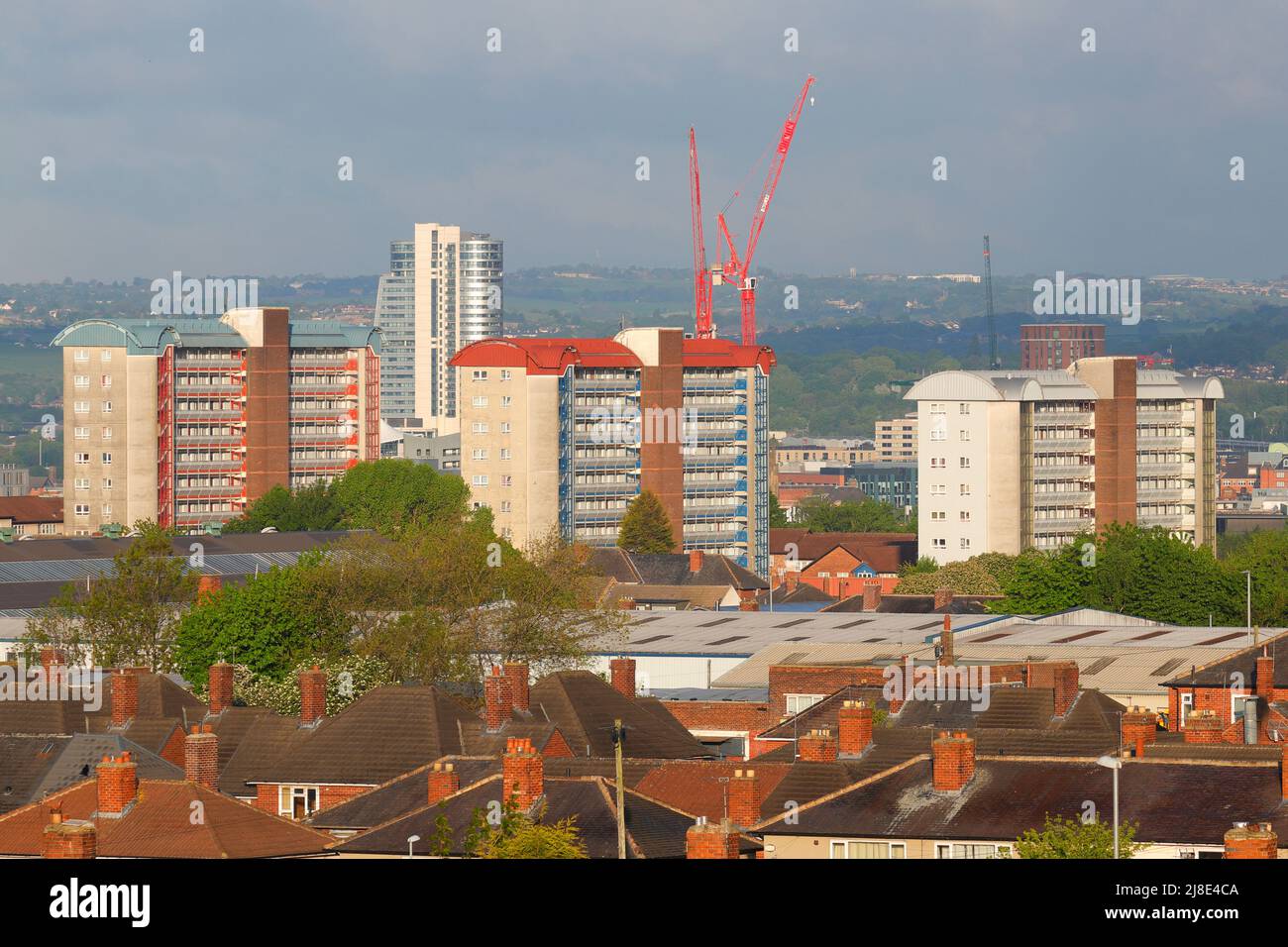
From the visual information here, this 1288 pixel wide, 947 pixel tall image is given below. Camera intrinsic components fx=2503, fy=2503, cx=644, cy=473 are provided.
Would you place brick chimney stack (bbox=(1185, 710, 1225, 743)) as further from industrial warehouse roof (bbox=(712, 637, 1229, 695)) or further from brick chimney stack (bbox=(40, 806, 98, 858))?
brick chimney stack (bbox=(40, 806, 98, 858))

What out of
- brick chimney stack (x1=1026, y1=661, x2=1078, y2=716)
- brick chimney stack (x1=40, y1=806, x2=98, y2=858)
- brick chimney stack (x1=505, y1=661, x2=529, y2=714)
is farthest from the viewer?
brick chimney stack (x1=505, y1=661, x2=529, y2=714)

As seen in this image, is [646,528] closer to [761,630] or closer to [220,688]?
[761,630]

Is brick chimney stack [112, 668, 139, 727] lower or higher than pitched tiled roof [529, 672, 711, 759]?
higher

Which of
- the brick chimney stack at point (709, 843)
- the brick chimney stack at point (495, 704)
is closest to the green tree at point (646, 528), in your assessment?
the brick chimney stack at point (495, 704)

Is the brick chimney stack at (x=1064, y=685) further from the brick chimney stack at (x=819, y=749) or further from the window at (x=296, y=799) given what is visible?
the window at (x=296, y=799)

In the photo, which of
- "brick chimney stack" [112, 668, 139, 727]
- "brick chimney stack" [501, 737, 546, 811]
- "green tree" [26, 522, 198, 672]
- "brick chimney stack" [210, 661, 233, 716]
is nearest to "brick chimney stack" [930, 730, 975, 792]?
"brick chimney stack" [501, 737, 546, 811]
